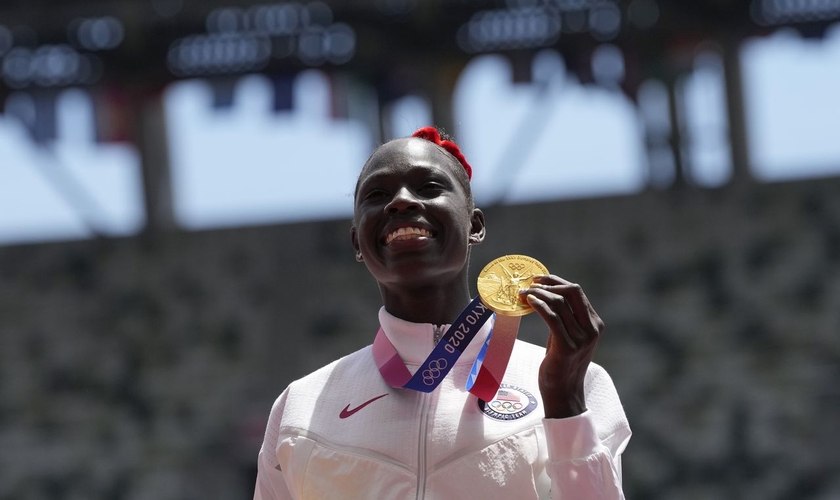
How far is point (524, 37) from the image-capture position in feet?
33.0

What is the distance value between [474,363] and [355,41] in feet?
28.1

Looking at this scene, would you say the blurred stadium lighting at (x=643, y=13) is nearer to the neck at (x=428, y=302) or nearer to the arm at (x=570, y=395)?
the neck at (x=428, y=302)

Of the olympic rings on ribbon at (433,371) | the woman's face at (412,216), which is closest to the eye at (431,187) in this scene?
the woman's face at (412,216)

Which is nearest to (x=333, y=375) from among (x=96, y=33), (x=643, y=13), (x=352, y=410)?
(x=352, y=410)

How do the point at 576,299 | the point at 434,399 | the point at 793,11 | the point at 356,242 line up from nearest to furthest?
1. the point at 576,299
2. the point at 434,399
3. the point at 356,242
4. the point at 793,11

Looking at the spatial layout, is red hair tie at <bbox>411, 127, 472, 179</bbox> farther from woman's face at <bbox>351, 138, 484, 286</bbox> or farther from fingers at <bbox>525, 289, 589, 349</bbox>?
fingers at <bbox>525, 289, 589, 349</bbox>

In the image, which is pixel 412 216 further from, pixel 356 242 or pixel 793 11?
pixel 793 11

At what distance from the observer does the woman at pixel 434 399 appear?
5.61ft

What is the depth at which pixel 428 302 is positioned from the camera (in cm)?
197

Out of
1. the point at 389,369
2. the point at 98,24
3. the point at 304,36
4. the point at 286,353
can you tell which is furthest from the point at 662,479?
the point at 389,369

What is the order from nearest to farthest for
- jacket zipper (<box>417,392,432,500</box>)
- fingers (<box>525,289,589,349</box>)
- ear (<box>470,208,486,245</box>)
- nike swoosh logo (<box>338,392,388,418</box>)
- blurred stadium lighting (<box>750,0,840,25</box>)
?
fingers (<box>525,289,589,349</box>)
jacket zipper (<box>417,392,432,500</box>)
nike swoosh logo (<box>338,392,388,418</box>)
ear (<box>470,208,486,245</box>)
blurred stadium lighting (<box>750,0,840,25</box>)

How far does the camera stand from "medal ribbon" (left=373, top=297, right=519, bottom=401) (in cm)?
184

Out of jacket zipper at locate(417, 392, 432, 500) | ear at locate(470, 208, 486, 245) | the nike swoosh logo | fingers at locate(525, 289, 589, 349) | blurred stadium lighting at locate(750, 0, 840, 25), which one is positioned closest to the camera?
fingers at locate(525, 289, 589, 349)

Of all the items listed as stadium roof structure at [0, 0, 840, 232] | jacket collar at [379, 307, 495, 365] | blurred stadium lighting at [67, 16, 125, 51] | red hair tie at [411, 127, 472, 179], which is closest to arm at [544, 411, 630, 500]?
jacket collar at [379, 307, 495, 365]
